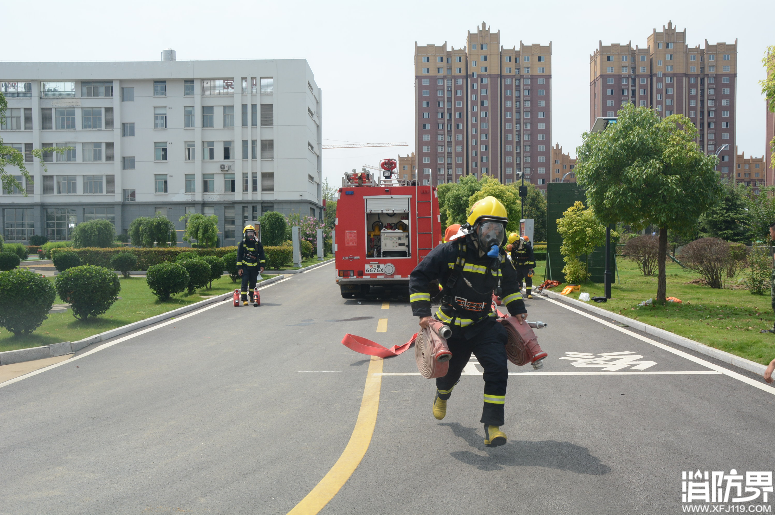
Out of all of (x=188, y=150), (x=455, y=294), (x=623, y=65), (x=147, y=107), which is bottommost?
(x=455, y=294)

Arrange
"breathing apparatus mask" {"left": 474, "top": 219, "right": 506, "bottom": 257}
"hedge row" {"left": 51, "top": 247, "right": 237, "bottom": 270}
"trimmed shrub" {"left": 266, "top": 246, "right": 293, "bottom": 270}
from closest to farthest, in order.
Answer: "breathing apparatus mask" {"left": 474, "top": 219, "right": 506, "bottom": 257} < "hedge row" {"left": 51, "top": 247, "right": 237, "bottom": 270} < "trimmed shrub" {"left": 266, "top": 246, "right": 293, "bottom": 270}

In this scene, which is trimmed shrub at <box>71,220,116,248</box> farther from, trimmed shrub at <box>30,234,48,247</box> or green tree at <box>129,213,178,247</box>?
trimmed shrub at <box>30,234,48,247</box>

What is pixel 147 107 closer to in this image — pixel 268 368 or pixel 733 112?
pixel 268 368

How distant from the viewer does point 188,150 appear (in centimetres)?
6097

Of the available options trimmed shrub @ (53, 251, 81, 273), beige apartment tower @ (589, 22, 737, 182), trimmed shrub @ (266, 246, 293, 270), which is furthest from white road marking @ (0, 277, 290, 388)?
beige apartment tower @ (589, 22, 737, 182)

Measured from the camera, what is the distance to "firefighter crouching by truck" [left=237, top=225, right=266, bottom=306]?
15.6 metres

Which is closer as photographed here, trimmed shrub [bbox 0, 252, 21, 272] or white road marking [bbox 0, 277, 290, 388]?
white road marking [bbox 0, 277, 290, 388]

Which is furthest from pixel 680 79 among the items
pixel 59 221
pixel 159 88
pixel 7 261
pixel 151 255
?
pixel 7 261

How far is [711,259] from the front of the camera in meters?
19.0

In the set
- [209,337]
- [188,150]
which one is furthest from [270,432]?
[188,150]

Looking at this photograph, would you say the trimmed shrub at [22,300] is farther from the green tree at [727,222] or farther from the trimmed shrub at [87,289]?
the green tree at [727,222]

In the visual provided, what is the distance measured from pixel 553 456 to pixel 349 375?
3375 mm

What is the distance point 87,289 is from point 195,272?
614 cm

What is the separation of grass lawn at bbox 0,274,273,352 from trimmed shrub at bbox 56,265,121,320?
0.31 m
